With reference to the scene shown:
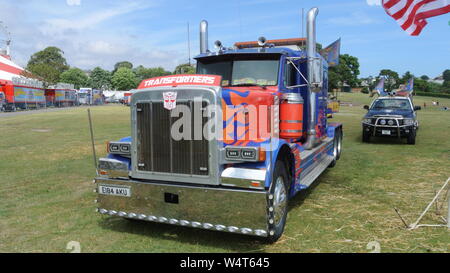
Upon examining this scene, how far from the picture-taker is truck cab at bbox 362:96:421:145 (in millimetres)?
12781

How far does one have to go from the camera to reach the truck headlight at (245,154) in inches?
158

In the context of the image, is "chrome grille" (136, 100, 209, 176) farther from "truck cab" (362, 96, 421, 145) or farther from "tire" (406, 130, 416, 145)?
"tire" (406, 130, 416, 145)

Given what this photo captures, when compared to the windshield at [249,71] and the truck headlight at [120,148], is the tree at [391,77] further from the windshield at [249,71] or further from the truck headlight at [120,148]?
the truck headlight at [120,148]

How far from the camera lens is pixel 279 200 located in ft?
14.8

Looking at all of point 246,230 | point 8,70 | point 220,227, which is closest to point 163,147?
point 220,227

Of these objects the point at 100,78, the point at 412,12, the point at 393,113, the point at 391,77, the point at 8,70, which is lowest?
the point at 393,113

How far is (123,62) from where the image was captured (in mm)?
143625

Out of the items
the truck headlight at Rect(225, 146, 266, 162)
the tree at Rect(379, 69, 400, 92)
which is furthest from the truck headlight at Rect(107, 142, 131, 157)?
the tree at Rect(379, 69, 400, 92)

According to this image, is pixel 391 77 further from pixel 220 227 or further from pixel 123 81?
pixel 220 227

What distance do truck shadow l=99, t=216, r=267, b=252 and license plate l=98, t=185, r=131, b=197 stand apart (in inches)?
25.8

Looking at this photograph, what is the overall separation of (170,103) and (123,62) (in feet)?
486

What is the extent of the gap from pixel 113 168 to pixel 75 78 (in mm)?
99458
